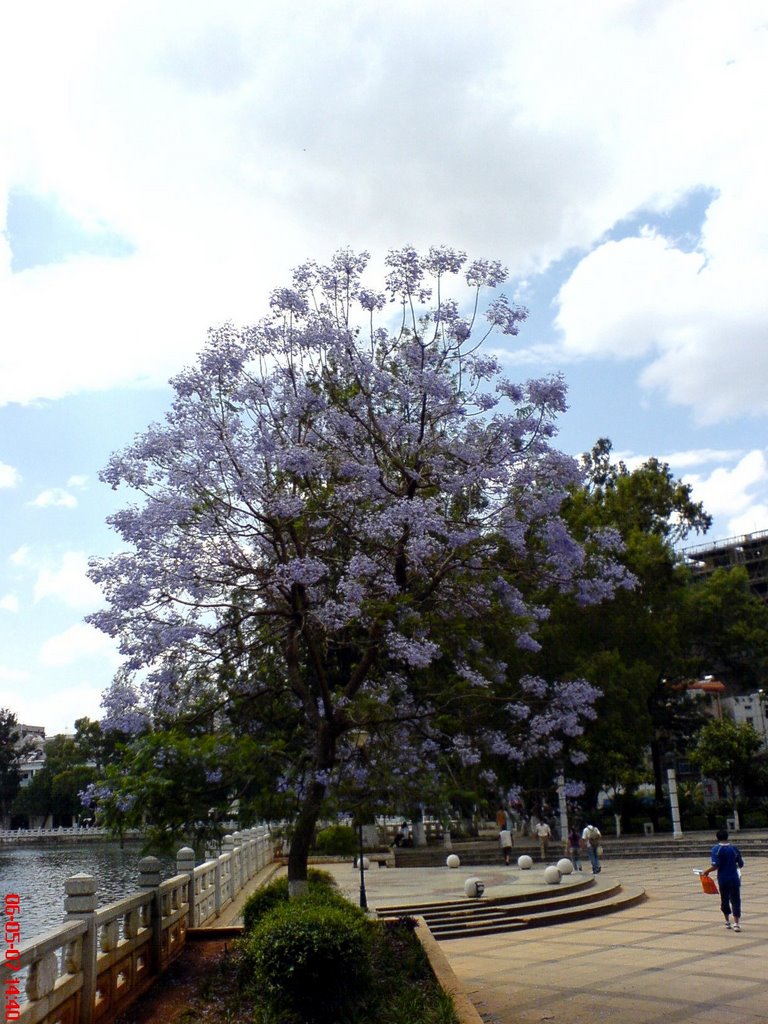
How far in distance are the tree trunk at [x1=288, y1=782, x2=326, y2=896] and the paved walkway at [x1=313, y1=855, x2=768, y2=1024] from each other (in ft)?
7.55

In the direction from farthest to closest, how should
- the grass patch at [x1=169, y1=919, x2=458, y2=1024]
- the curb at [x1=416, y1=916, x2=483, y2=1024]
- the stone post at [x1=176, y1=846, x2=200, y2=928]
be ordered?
the stone post at [x1=176, y1=846, x2=200, y2=928], the curb at [x1=416, y1=916, x2=483, y2=1024], the grass patch at [x1=169, y1=919, x2=458, y2=1024]

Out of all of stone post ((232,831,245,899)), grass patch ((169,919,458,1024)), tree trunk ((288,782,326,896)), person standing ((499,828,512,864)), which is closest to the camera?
grass patch ((169,919,458,1024))

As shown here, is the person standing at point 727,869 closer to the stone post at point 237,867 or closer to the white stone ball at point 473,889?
the white stone ball at point 473,889

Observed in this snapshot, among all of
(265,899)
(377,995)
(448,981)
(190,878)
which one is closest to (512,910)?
(190,878)

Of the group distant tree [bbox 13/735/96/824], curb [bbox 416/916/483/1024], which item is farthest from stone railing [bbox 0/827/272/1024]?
distant tree [bbox 13/735/96/824]

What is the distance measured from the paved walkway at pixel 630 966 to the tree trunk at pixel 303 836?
7.55ft

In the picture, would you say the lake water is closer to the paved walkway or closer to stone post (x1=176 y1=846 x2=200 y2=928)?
stone post (x1=176 y1=846 x2=200 y2=928)

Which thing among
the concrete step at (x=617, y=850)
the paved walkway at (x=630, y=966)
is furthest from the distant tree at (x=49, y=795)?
the paved walkway at (x=630, y=966)

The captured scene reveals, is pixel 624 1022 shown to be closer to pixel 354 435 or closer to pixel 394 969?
pixel 394 969

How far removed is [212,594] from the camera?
11.1m

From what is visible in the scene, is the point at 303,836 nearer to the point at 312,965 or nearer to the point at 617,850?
the point at 312,965

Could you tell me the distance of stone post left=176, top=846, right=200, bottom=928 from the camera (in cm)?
1476

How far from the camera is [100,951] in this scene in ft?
30.4

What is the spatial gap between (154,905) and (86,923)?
338cm
